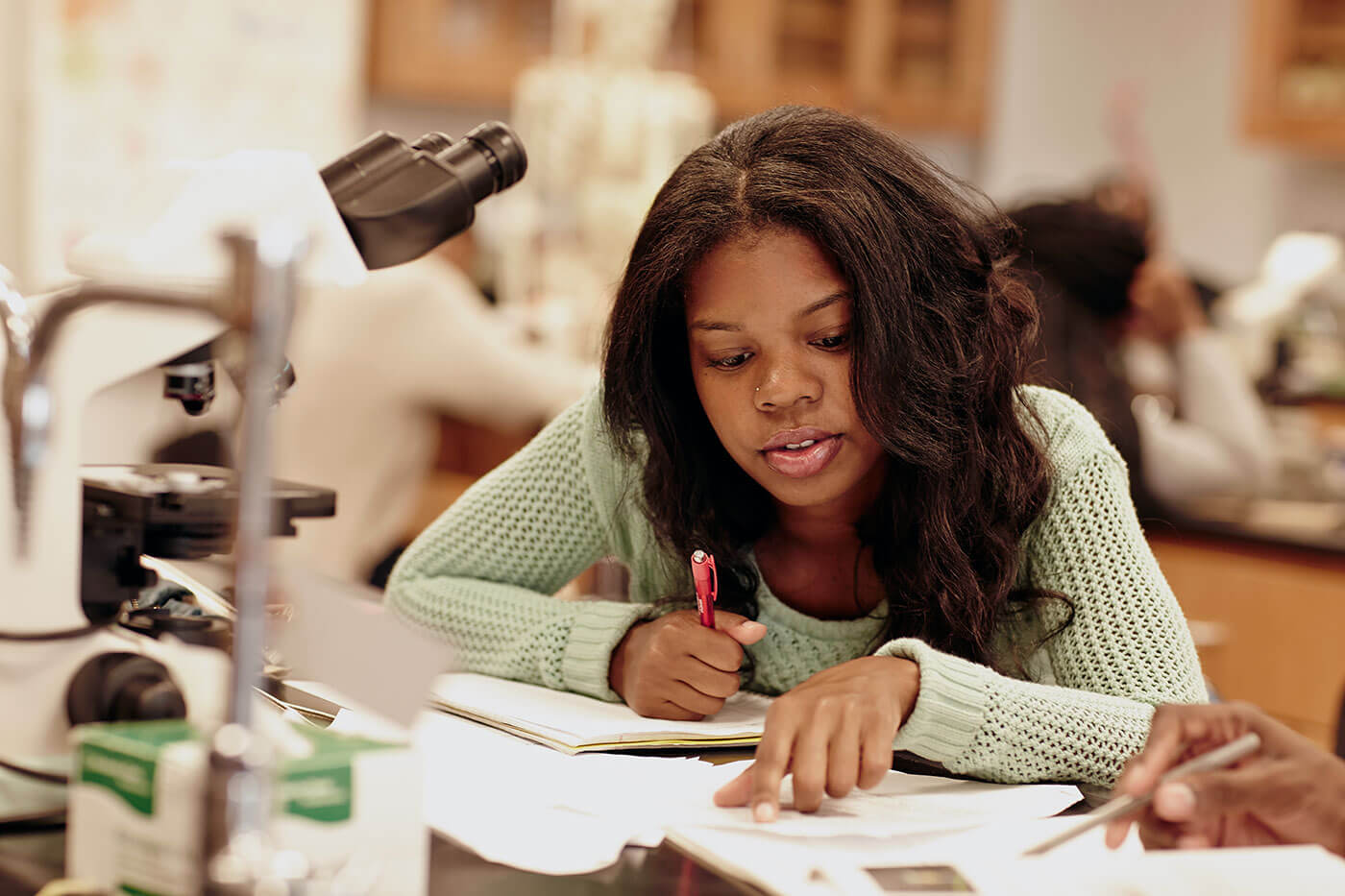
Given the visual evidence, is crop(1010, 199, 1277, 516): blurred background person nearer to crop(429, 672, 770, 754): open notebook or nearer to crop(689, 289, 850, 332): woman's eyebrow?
crop(689, 289, 850, 332): woman's eyebrow

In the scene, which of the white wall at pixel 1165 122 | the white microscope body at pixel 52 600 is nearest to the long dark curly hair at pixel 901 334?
the white microscope body at pixel 52 600

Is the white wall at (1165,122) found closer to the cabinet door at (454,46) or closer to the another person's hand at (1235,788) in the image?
the cabinet door at (454,46)

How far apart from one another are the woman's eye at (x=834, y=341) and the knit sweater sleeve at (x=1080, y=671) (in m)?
0.19

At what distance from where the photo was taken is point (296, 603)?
23.3 inches

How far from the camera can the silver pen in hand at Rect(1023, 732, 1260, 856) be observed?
73cm

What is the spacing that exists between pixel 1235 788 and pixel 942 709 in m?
0.19

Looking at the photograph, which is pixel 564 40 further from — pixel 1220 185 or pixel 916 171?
pixel 916 171

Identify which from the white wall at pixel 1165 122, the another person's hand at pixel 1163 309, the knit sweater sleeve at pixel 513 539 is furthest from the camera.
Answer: the white wall at pixel 1165 122

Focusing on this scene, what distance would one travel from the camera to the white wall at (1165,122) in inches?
186

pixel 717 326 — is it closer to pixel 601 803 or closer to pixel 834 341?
pixel 834 341

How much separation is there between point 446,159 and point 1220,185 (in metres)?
4.33

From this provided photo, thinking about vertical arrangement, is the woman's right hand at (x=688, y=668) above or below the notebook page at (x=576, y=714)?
above

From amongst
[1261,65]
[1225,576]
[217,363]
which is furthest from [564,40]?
[217,363]

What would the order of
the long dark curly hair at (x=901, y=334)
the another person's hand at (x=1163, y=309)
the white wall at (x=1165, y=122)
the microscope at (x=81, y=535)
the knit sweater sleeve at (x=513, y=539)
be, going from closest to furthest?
the microscope at (x=81, y=535) < the long dark curly hair at (x=901, y=334) < the knit sweater sleeve at (x=513, y=539) < the another person's hand at (x=1163, y=309) < the white wall at (x=1165, y=122)
